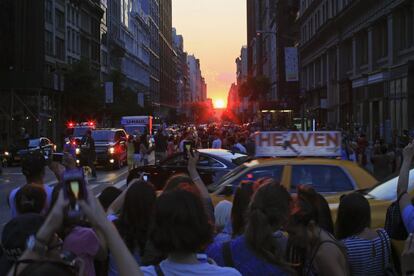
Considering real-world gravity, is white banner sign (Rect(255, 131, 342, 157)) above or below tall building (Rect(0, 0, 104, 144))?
below

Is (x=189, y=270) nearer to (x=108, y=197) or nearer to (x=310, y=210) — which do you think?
(x=310, y=210)

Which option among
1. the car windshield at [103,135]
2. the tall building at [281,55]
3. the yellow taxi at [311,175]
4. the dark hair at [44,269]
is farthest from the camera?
the tall building at [281,55]

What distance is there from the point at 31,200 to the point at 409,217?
9.25 ft

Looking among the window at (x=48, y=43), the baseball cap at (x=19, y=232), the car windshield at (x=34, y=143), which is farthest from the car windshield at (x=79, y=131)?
the baseball cap at (x=19, y=232)

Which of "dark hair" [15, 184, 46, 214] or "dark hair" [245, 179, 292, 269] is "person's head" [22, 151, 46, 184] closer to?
"dark hair" [15, 184, 46, 214]

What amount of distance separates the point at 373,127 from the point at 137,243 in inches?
1439

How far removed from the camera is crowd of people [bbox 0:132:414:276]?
259cm

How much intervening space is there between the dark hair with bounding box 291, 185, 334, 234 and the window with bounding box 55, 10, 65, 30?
186ft

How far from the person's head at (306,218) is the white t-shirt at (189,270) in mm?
1334

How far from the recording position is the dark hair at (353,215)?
451 cm

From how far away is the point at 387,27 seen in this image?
3641 centimetres

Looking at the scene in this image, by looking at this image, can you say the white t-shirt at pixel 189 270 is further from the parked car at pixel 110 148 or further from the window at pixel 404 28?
the window at pixel 404 28

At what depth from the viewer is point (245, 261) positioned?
3502 millimetres

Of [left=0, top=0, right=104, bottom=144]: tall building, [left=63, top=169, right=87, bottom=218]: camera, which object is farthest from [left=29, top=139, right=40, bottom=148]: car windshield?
[left=63, top=169, right=87, bottom=218]: camera
